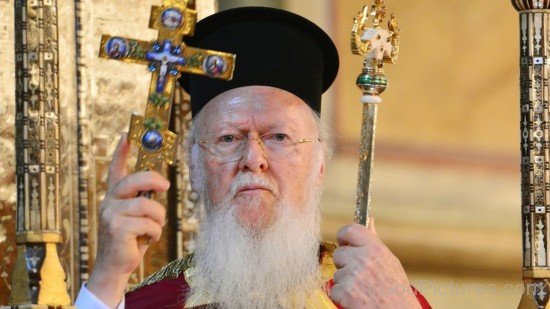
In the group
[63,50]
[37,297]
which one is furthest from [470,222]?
[37,297]

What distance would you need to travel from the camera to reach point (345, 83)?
25.4ft

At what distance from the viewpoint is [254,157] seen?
16.8ft

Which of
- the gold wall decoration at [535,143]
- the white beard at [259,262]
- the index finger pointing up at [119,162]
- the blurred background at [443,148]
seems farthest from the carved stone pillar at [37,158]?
the blurred background at [443,148]

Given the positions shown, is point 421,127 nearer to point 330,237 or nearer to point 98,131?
point 330,237

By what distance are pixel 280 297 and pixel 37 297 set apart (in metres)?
0.81

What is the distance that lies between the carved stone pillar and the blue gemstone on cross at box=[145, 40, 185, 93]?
119 centimetres

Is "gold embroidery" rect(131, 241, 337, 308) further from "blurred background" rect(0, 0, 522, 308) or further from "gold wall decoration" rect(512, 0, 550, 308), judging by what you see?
"blurred background" rect(0, 0, 522, 308)

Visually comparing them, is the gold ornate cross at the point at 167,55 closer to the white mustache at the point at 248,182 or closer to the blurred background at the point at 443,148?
the white mustache at the point at 248,182

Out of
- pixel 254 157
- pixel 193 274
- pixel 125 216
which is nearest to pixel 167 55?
pixel 125 216

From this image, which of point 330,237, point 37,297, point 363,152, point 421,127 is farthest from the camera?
point 421,127

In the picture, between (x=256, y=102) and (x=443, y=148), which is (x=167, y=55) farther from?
(x=443, y=148)

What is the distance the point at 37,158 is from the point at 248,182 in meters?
0.84

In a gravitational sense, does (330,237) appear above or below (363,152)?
above

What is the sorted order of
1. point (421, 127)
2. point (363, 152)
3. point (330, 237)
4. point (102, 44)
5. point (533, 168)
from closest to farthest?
point (102, 44) < point (363, 152) < point (533, 168) < point (330, 237) < point (421, 127)
